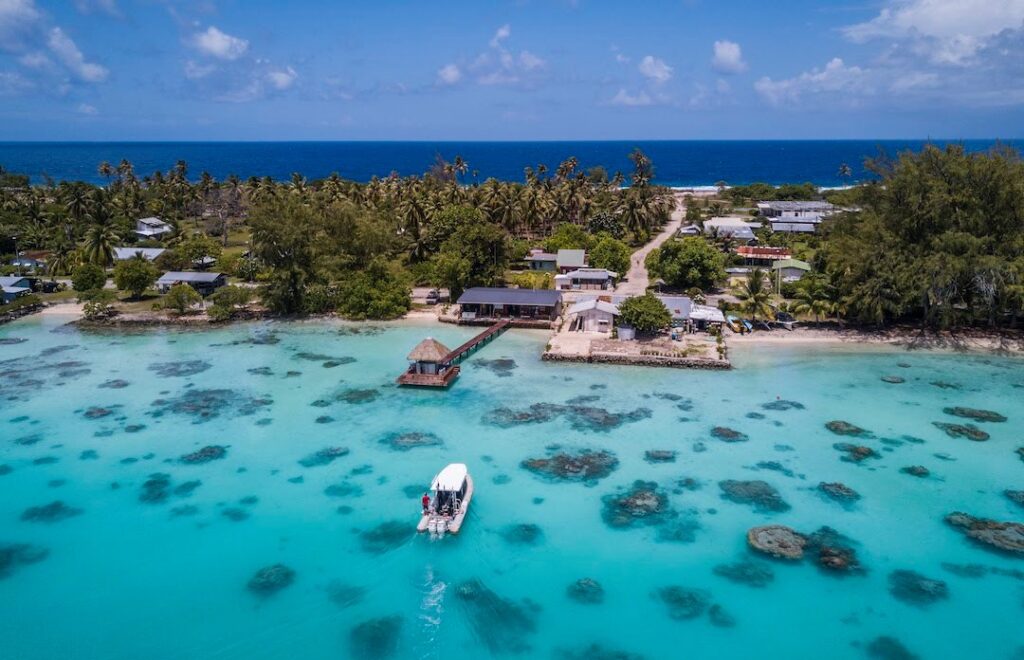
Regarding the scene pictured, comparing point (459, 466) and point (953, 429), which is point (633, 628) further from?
point (953, 429)

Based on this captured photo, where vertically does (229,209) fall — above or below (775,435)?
above

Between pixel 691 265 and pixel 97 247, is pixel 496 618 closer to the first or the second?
pixel 691 265

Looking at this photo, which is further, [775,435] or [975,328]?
[975,328]

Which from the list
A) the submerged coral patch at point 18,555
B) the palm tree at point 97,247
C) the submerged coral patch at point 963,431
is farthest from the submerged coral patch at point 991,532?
the palm tree at point 97,247

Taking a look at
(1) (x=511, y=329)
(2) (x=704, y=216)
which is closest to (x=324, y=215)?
(1) (x=511, y=329)

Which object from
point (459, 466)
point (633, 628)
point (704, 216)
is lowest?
point (633, 628)

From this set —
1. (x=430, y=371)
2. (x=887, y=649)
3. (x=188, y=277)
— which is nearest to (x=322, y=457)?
(x=430, y=371)

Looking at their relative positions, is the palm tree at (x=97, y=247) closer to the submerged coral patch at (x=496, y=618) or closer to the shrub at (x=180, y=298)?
the shrub at (x=180, y=298)
